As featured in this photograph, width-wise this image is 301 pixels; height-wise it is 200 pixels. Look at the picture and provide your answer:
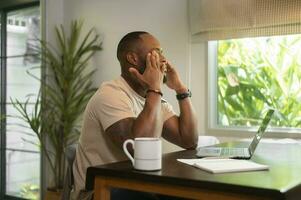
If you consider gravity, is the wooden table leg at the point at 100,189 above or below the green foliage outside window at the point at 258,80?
below

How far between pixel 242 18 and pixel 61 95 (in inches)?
76.5

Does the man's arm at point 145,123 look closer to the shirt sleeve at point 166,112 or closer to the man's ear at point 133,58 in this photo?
the man's ear at point 133,58

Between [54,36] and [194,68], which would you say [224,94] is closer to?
[194,68]

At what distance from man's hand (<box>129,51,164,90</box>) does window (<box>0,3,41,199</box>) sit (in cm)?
245

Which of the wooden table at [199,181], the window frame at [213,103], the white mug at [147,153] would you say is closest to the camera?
the wooden table at [199,181]

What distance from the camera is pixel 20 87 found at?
13.6ft

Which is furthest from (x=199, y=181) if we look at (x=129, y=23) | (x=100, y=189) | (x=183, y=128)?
(x=129, y=23)

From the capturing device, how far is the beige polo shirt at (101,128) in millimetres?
1634

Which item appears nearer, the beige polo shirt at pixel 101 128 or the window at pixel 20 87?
the beige polo shirt at pixel 101 128

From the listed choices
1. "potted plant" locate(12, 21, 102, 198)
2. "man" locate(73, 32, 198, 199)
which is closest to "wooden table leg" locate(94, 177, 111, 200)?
"man" locate(73, 32, 198, 199)

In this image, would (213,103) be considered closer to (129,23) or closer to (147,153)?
(129,23)

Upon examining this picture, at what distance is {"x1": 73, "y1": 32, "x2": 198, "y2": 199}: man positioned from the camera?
62.6 inches

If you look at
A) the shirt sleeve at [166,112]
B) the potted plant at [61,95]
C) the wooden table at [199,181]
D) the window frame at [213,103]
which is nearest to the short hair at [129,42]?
the shirt sleeve at [166,112]

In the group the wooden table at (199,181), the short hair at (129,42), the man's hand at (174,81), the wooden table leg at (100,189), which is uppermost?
the short hair at (129,42)
